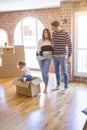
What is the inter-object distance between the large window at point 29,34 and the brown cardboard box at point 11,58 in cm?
114

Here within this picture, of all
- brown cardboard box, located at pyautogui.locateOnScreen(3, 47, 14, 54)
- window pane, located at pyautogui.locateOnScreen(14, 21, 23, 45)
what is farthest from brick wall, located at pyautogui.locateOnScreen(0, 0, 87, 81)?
brown cardboard box, located at pyautogui.locateOnScreen(3, 47, 14, 54)

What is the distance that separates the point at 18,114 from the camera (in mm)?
3174

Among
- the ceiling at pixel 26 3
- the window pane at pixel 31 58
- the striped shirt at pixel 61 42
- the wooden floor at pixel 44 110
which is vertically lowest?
the wooden floor at pixel 44 110

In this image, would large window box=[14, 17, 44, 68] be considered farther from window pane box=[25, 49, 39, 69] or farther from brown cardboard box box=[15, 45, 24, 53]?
brown cardboard box box=[15, 45, 24, 53]

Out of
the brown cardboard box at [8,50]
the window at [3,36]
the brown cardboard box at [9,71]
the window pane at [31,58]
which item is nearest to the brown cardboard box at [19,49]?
the brown cardboard box at [8,50]

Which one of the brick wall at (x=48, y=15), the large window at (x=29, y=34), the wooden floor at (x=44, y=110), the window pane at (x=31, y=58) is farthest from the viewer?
the window pane at (x=31, y=58)

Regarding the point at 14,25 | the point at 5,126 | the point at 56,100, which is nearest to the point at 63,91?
the point at 56,100

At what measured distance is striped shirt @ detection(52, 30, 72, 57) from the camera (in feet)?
13.0

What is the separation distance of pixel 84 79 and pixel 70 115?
6.34 ft

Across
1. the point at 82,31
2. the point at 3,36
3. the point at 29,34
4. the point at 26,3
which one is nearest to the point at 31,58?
the point at 29,34

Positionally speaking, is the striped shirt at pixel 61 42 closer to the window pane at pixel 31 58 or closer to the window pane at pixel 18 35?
the window pane at pixel 31 58

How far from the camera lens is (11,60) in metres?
5.54

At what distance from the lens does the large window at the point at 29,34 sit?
6.36 metres

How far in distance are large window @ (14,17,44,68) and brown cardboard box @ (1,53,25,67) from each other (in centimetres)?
114
